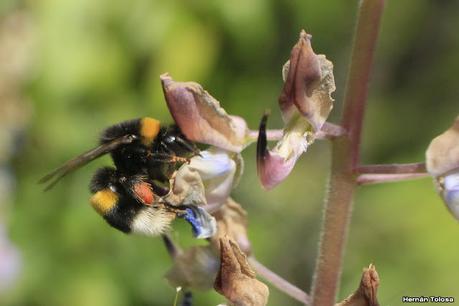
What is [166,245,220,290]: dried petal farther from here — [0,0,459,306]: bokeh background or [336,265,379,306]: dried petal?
[0,0,459,306]: bokeh background

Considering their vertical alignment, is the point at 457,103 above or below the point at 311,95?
above

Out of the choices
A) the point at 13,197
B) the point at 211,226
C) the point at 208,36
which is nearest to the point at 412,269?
the point at 208,36

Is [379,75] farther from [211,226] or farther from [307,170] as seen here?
[211,226]

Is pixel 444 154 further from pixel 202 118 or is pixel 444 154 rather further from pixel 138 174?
pixel 138 174

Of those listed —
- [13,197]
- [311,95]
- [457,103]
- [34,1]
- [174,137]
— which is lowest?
[13,197]

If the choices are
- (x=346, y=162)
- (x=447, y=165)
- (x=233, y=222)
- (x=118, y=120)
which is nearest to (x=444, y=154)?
(x=447, y=165)

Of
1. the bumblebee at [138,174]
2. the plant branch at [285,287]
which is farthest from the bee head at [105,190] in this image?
the plant branch at [285,287]
